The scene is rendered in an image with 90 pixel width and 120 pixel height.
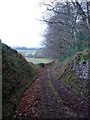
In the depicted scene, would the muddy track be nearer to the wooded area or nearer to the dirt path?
the dirt path

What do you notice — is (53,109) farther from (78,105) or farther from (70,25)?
(70,25)

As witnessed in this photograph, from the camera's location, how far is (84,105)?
37.1 feet

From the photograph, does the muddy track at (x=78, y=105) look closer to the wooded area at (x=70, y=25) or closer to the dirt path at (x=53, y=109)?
the dirt path at (x=53, y=109)

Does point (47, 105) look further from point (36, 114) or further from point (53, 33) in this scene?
point (53, 33)

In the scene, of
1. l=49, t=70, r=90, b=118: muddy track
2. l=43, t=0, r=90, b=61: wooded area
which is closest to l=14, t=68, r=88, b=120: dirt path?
l=49, t=70, r=90, b=118: muddy track

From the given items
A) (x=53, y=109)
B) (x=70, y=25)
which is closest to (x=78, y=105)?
(x=53, y=109)

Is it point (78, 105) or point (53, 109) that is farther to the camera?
point (78, 105)

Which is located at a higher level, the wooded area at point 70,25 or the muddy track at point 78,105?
the wooded area at point 70,25

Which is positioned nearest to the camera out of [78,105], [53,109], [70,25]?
[53,109]

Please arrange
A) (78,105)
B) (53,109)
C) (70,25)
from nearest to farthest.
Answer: (53,109)
(78,105)
(70,25)

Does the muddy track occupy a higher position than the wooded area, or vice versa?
the wooded area

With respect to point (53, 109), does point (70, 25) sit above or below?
above

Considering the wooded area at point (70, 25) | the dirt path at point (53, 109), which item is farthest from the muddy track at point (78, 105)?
the wooded area at point (70, 25)

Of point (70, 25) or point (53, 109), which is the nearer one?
point (53, 109)
